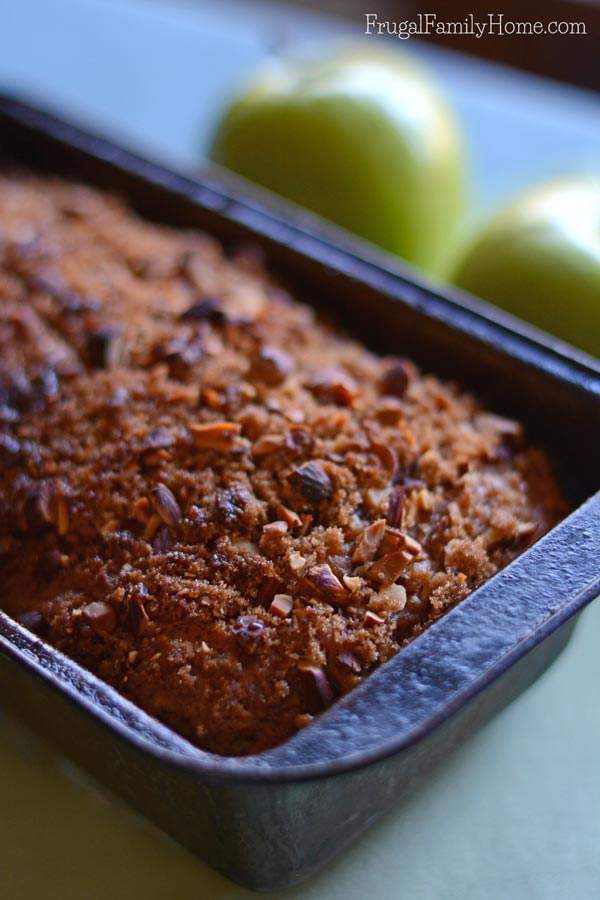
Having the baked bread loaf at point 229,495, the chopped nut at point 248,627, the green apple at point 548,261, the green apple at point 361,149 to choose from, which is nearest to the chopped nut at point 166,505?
the baked bread loaf at point 229,495

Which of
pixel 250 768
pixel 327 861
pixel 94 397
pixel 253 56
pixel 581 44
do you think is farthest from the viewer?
pixel 581 44

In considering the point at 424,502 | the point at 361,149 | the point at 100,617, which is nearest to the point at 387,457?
the point at 424,502

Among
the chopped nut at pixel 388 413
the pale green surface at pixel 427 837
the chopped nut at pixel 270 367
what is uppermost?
the chopped nut at pixel 388 413

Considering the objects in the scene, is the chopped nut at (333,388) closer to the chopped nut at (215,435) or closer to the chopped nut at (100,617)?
the chopped nut at (215,435)

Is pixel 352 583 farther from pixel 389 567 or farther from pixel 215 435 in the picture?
pixel 215 435

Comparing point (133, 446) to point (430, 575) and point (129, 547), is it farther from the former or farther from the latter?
point (430, 575)

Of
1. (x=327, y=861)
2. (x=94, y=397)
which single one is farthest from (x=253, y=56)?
(x=327, y=861)
